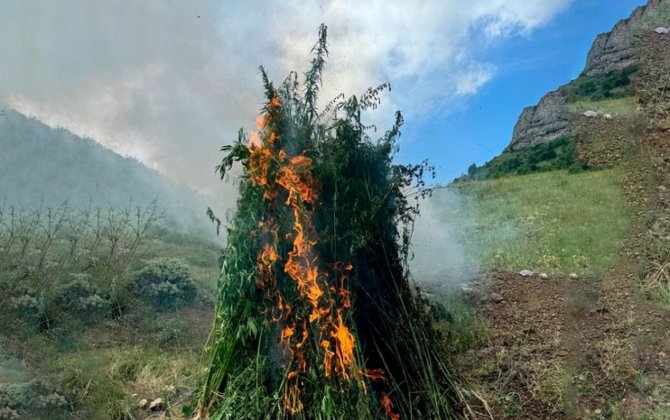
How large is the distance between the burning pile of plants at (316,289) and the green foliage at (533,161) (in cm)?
700

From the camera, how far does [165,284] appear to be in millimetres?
7695

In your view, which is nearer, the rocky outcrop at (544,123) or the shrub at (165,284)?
the shrub at (165,284)

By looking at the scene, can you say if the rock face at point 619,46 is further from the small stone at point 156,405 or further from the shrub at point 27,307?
the shrub at point 27,307

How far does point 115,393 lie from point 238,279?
197 cm

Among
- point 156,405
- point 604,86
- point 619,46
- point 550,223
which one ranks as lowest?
point 156,405

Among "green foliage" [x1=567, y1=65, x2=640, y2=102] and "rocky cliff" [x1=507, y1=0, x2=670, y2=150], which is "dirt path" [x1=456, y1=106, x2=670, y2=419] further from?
"rocky cliff" [x1=507, y1=0, x2=670, y2=150]

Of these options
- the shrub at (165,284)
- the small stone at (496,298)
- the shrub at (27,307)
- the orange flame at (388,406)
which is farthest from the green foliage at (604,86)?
the shrub at (27,307)

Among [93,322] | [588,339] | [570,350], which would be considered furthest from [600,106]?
[93,322]

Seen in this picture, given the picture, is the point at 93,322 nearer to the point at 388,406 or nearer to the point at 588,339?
the point at 388,406

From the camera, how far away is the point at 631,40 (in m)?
11.7

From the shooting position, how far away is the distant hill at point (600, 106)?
955 cm

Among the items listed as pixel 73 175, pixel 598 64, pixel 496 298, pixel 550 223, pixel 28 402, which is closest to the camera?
pixel 28 402

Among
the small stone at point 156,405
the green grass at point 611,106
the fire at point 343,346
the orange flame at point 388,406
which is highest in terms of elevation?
the green grass at point 611,106

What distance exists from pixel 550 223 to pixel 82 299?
21.8 ft
